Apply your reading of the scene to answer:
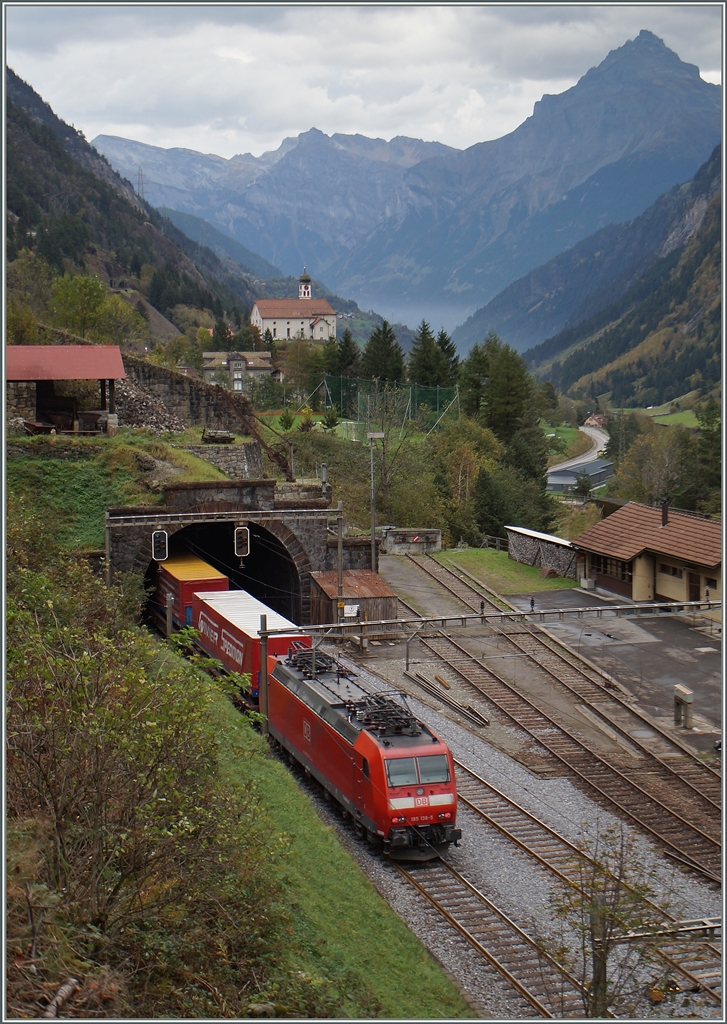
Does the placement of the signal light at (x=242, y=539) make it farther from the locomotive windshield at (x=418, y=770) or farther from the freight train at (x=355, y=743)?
the locomotive windshield at (x=418, y=770)

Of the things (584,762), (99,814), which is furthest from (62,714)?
(584,762)

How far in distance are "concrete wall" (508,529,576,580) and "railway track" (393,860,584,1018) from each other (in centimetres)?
2886

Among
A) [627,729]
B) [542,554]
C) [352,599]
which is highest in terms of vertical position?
[542,554]

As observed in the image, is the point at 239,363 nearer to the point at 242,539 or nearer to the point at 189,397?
the point at 189,397

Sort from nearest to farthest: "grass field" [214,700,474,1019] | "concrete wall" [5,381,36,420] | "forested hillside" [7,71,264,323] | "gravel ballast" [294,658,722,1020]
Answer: "grass field" [214,700,474,1019]
"gravel ballast" [294,658,722,1020]
"concrete wall" [5,381,36,420]
"forested hillside" [7,71,264,323]

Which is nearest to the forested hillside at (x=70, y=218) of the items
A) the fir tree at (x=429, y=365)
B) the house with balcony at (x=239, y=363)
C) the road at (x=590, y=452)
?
the house with balcony at (x=239, y=363)

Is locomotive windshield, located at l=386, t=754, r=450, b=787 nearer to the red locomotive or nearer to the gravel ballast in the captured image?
the red locomotive

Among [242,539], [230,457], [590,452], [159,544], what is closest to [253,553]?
[242,539]

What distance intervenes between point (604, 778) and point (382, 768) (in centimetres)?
833

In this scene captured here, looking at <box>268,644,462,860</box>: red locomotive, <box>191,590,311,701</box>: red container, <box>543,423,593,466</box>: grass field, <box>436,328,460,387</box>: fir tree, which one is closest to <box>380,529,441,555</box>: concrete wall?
<box>191,590,311,701</box>: red container

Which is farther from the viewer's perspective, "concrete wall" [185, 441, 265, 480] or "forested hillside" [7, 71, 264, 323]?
"forested hillside" [7, 71, 264, 323]

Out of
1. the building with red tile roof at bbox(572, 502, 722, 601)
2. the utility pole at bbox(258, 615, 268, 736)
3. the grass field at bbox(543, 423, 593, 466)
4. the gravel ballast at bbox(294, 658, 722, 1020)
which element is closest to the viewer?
the gravel ballast at bbox(294, 658, 722, 1020)

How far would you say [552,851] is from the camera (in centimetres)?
2133

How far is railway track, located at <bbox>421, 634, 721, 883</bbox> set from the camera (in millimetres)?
22062
